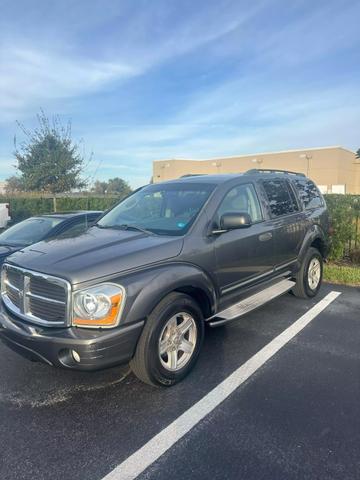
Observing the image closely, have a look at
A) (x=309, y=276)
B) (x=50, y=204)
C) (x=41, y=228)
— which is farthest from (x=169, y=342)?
(x=50, y=204)

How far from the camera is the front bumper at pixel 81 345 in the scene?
8.67 ft

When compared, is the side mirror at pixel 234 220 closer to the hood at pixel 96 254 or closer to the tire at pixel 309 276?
the hood at pixel 96 254

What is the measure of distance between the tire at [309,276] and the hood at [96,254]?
110 inches

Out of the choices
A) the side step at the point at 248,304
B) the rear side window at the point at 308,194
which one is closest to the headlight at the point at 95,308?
the side step at the point at 248,304

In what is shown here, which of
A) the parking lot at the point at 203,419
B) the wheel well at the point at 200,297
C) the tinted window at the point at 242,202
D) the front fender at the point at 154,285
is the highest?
the tinted window at the point at 242,202

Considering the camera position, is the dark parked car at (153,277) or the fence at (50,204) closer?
the dark parked car at (153,277)

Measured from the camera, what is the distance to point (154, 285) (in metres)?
2.93

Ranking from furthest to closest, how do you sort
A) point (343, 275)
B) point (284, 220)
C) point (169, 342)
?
point (343, 275) < point (284, 220) < point (169, 342)

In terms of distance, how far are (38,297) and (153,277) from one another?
98cm

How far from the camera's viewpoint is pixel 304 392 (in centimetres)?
306

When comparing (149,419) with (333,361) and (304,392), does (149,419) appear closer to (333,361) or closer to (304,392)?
(304,392)

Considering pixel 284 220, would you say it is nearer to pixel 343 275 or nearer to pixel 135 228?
pixel 135 228

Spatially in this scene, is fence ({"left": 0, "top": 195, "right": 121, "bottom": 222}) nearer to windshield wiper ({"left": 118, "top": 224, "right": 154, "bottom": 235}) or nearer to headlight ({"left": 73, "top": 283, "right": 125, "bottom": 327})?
windshield wiper ({"left": 118, "top": 224, "right": 154, "bottom": 235})

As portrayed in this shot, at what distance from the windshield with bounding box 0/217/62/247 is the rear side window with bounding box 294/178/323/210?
4.18 m
